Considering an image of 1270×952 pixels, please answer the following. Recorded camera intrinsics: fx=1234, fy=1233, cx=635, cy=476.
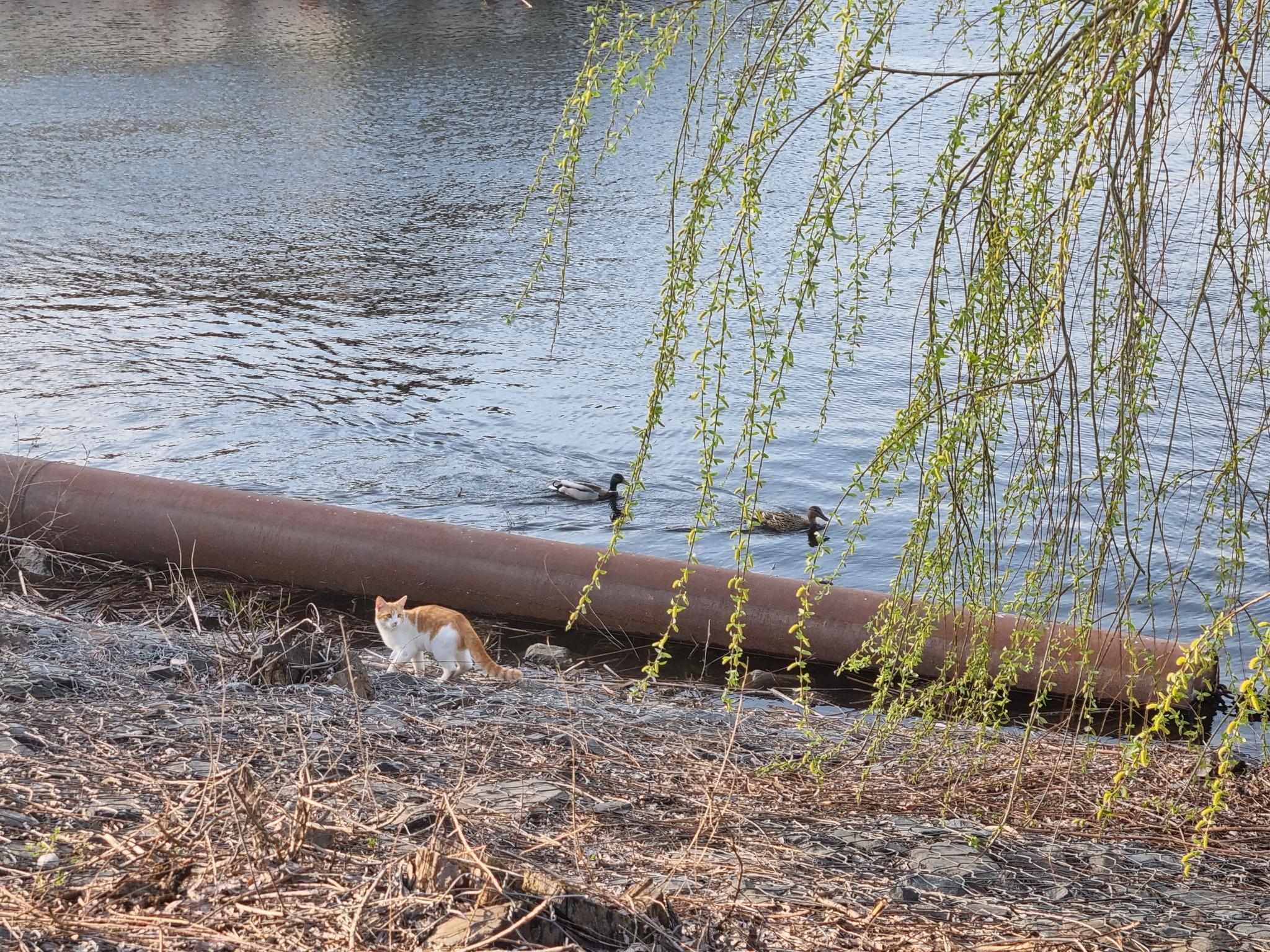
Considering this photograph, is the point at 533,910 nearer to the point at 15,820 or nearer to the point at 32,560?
the point at 15,820

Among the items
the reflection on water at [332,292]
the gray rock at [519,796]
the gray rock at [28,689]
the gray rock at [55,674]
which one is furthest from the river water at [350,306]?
the gray rock at [519,796]

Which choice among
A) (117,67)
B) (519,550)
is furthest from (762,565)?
(117,67)

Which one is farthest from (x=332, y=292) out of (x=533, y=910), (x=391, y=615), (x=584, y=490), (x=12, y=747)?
(x=533, y=910)

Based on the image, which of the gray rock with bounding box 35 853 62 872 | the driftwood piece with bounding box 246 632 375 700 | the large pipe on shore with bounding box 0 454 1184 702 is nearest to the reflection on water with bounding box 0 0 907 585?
the large pipe on shore with bounding box 0 454 1184 702

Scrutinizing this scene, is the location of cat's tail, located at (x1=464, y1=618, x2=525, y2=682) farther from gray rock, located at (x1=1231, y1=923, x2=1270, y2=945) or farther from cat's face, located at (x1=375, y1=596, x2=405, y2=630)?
gray rock, located at (x1=1231, y1=923, x2=1270, y2=945)

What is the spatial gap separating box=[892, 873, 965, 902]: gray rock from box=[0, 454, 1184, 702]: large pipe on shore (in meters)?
3.60

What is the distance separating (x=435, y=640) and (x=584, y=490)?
3653mm

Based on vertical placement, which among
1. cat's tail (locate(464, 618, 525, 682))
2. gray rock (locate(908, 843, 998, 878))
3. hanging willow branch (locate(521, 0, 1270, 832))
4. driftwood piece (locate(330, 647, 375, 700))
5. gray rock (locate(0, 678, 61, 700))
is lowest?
cat's tail (locate(464, 618, 525, 682))

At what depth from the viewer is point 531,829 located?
150 inches

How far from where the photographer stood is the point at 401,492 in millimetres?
10211

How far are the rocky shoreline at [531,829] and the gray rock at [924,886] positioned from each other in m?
0.02

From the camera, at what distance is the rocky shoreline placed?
294 cm

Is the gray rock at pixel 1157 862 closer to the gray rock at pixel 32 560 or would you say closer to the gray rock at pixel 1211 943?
the gray rock at pixel 1211 943

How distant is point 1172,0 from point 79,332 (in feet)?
42.8
